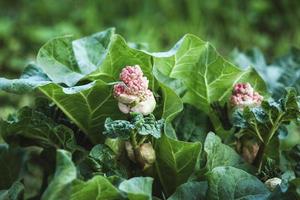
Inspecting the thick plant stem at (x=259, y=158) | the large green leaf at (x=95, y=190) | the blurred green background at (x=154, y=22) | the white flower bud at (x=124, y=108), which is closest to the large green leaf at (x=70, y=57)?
the white flower bud at (x=124, y=108)

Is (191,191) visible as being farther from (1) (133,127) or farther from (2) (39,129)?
(2) (39,129)

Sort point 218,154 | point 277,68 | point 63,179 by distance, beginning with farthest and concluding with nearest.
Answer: point 277,68 → point 218,154 → point 63,179

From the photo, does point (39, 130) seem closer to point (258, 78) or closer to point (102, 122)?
point (102, 122)

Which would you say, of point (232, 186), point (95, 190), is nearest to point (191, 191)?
point (232, 186)

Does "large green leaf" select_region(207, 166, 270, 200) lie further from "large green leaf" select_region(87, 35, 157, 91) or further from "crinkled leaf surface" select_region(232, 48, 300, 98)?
"crinkled leaf surface" select_region(232, 48, 300, 98)

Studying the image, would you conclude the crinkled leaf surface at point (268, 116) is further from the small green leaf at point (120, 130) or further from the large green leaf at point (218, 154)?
the small green leaf at point (120, 130)

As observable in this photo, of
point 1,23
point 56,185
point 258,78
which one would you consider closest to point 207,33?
point 1,23
